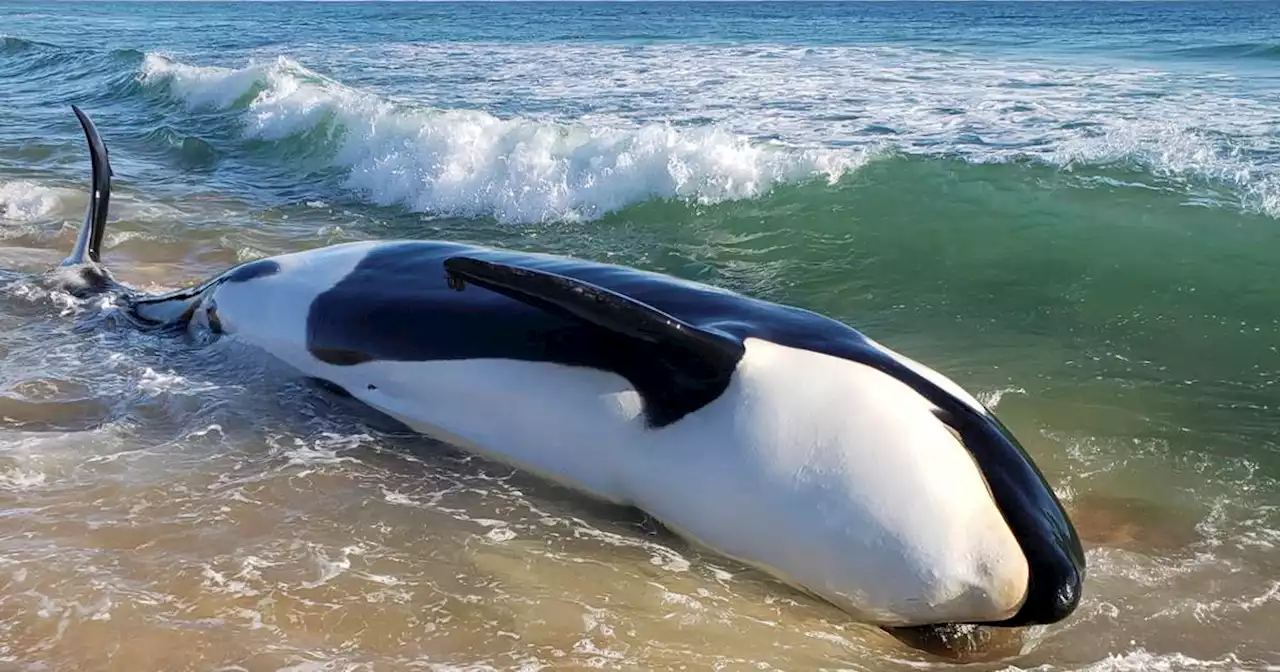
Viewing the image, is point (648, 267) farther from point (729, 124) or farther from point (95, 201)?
point (729, 124)

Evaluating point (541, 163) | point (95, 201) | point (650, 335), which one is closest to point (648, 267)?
point (541, 163)

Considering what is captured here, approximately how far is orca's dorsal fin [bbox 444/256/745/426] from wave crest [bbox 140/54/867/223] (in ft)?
26.8

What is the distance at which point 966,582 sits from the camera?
3.94 m

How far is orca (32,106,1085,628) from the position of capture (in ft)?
13.1

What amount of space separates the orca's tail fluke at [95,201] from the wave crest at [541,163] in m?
5.16

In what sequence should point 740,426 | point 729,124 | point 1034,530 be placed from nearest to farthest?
point 1034,530 → point 740,426 → point 729,124

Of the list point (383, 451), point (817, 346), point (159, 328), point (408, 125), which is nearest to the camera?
point (817, 346)

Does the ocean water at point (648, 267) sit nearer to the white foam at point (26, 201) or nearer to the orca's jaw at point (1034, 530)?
the white foam at point (26, 201)

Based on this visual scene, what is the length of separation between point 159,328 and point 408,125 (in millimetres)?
10616

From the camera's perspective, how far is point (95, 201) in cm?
805

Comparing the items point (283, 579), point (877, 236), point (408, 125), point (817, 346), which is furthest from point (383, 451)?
point (408, 125)

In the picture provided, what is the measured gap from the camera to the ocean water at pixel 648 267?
4113 mm

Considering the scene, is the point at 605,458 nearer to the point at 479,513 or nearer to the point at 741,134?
the point at 479,513

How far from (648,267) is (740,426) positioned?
599cm
